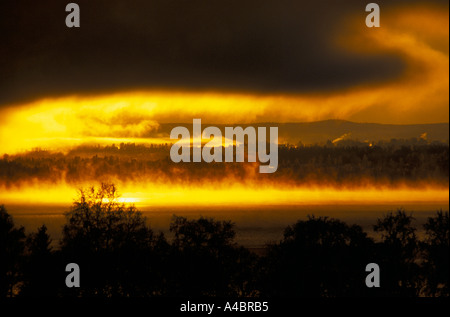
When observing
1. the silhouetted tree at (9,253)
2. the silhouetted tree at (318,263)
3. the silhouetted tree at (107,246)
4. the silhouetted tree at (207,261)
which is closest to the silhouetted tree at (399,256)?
the silhouetted tree at (318,263)

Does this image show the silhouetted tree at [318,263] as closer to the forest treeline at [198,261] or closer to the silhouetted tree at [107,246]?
the forest treeline at [198,261]

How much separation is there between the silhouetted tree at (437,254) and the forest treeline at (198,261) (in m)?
0.08

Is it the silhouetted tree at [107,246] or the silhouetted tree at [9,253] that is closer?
the silhouetted tree at [107,246]

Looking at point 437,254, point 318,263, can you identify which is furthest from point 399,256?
point 318,263

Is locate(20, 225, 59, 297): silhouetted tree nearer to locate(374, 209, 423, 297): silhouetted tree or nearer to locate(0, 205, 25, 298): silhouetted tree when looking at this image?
locate(0, 205, 25, 298): silhouetted tree

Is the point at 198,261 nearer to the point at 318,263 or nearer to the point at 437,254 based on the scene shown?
the point at 318,263

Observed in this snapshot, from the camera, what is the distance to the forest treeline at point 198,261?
163ft

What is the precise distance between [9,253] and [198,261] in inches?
548

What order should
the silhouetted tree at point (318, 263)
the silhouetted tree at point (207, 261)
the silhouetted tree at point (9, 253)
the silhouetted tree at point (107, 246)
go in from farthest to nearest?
the silhouetted tree at point (9, 253), the silhouetted tree at point (318, 263), the silhouetted tree at point (207, 261), the silhouetted tree at point (107, 246)

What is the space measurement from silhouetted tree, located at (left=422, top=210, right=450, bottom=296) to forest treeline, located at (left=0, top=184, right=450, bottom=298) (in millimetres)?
81

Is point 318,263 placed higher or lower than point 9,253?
lower

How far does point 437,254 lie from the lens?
184 ft
